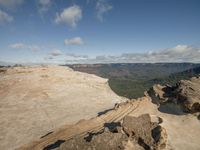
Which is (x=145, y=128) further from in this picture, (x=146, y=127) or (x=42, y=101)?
(x=42, y=101)

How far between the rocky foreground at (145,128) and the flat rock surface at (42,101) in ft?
5.15

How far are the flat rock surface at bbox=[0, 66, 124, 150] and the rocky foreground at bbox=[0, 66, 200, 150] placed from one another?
157cm

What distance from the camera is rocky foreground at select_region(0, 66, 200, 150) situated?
10.2m

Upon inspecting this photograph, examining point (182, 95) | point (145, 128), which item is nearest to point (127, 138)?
point (145, 128)

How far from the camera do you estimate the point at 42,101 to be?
22.1 metres

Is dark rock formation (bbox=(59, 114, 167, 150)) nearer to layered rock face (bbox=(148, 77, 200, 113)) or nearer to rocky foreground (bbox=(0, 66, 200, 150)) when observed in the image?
rocky foreground (bbox=(0, 66, 200, 150))

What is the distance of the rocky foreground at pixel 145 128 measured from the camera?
10250mm

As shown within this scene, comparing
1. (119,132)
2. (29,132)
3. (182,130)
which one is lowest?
(29,132)

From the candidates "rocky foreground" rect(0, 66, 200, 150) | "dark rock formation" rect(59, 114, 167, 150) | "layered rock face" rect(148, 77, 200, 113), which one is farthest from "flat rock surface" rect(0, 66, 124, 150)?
"dark rock formation" rect(59, 114, 167, 150)

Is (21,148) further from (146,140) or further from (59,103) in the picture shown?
(59,103)

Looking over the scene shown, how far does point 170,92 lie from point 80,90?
1189cm

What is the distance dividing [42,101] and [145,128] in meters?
13.5

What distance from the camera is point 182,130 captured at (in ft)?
42.8

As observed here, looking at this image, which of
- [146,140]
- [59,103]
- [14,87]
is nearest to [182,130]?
[146,140]
